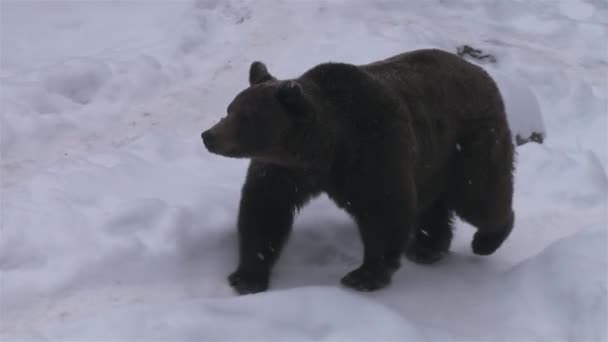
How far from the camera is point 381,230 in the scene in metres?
4.00

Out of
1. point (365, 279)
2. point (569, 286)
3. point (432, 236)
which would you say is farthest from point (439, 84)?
point (569, 286)

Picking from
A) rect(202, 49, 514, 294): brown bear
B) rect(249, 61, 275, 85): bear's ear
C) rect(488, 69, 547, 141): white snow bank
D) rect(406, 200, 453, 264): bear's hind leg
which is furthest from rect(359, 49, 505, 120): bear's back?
rect(488, 69, 547, 141): white snow bank

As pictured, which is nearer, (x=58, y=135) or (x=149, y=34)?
(x=58, y=135)

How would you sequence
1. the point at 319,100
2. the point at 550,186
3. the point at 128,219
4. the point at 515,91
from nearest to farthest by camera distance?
the point at 319,100
the point at 128,219
the point at 550,186
the point at 515,91

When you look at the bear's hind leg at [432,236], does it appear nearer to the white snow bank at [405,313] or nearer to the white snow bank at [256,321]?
the white snow bank at [405,313]

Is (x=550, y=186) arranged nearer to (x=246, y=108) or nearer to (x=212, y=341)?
(x=246, y=108)

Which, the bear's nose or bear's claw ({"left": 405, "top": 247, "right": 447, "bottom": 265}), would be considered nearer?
the bear's nose

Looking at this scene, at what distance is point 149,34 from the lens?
926 cm

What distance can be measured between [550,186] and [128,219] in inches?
147

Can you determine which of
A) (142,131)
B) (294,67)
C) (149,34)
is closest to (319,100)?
(142,131)

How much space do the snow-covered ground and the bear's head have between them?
0.75 meters

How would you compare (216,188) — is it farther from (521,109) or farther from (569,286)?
(521,109)

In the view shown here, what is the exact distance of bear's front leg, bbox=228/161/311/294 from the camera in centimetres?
407

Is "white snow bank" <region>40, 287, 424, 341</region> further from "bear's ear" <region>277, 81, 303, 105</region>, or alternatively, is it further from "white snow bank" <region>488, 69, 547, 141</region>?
"white snow bank" <region>488, 69, 547, 141</region>
